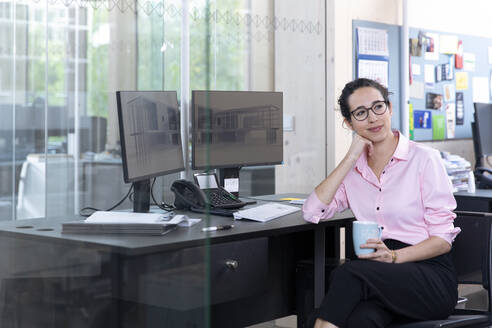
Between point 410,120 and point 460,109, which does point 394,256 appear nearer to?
point 410,120

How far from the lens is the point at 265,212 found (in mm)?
2611

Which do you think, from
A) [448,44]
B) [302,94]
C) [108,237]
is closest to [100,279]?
[108,237]

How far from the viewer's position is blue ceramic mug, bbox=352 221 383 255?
6.84 feet

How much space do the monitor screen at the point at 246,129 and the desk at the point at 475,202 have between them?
1174 mm

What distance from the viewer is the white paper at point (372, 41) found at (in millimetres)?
→ 4223

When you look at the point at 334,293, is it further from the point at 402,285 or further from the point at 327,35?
the point at 327,35

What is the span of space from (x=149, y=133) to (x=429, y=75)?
9.37 ft

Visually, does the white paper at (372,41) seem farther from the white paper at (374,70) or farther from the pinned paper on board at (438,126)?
the pinned paper on board at (438,126)

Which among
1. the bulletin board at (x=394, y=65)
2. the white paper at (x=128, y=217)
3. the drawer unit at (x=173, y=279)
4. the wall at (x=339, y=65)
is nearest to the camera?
the drawer unit at (x=173, y=279)

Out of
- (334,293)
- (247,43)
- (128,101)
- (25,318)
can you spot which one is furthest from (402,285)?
(247,43)

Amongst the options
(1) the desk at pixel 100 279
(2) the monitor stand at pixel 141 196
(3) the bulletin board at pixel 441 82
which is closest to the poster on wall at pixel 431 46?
(3) the bulletin board at pixel 441 82

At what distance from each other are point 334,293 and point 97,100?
0.91 metres

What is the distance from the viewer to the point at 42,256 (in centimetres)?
150

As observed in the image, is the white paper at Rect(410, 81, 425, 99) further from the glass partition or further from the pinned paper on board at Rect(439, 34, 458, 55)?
the glass partition
